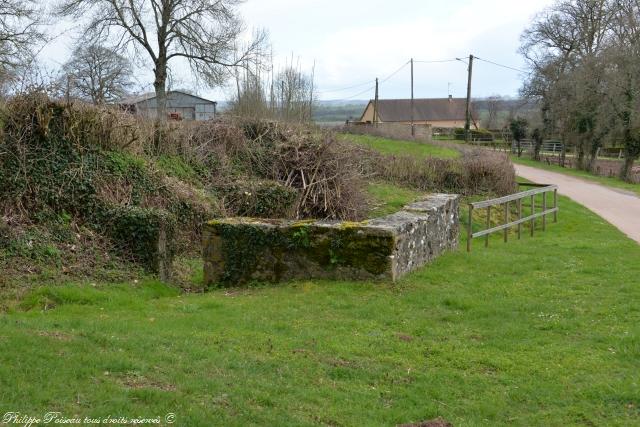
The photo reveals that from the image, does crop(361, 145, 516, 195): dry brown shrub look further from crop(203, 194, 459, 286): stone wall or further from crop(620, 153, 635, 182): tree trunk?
crop(620, 153, 635, 182): tree trunk

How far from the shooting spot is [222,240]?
32.9 feet

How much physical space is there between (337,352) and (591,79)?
140 feet

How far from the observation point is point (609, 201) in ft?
90.8

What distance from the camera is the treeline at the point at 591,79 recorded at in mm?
40281

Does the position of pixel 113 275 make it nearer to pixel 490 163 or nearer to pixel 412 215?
pixel 412 215

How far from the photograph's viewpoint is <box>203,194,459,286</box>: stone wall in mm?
9516

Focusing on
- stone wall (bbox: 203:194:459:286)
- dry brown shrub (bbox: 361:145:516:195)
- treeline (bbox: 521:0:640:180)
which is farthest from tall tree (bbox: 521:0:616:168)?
stone wall (bbox: 203:194:459:286)

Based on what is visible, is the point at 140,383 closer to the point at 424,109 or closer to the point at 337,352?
the point at 337,352

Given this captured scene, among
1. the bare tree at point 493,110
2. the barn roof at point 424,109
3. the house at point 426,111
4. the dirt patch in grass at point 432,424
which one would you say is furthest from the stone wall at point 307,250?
the barn roof at point 424,109

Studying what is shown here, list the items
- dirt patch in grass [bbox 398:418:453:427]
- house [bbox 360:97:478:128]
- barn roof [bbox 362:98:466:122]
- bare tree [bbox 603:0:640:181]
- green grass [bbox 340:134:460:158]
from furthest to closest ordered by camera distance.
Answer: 1. barn roof [bbox 362:98:466:122]
2. house [bbox 360:97:478:128]
3. bare tree [bbox 603:0:640:181]
4. green grass [bbox 340:134:460:158]
5. dirt patch in grass [bbox 398:418:453:427]

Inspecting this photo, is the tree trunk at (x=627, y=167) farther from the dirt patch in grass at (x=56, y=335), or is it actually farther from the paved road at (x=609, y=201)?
the dirt patch in grass at (x=56, y=335)

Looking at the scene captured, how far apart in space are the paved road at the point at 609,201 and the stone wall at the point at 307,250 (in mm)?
9655

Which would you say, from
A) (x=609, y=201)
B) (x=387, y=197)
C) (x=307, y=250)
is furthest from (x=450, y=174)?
(x=307, y=250)

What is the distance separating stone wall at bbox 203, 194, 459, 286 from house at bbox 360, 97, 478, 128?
98006 millimetres
